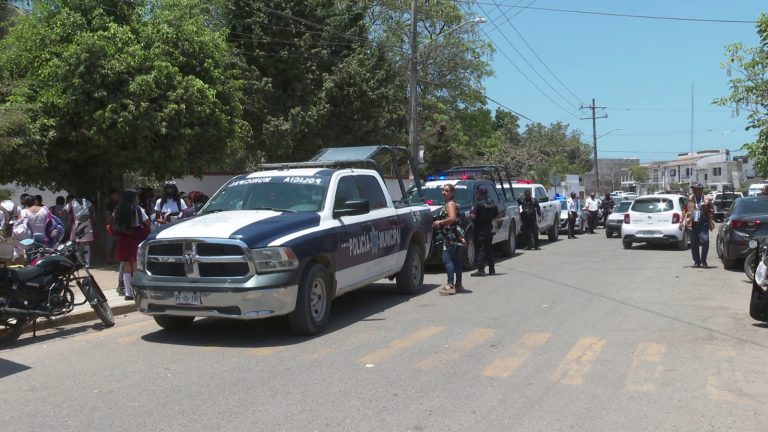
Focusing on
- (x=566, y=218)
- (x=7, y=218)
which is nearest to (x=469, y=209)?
(x=7, y=218)

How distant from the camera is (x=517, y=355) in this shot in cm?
727

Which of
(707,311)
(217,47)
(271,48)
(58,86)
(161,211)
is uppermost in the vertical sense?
(271,48)

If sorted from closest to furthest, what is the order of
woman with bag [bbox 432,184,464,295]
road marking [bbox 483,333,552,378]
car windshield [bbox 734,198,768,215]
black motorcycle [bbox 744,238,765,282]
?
road marking [bbox 483,333,552,378]
black motorcycle [bbox 744,238,765,282]
woman with bag [bbox 432,184,464,295]
car windshield [bbox 734,198,768,215]

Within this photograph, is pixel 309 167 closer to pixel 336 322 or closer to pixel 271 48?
pixel 336 322

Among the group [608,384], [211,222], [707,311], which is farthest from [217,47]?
[608,384]

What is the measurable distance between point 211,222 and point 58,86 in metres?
8.18

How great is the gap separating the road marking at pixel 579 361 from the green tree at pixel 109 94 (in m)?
9.83

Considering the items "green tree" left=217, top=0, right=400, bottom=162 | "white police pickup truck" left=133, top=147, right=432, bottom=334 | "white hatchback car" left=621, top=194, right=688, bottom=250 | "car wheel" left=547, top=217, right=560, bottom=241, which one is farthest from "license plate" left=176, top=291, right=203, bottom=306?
"green tree" left=217, top=0, right=400, bottom=162

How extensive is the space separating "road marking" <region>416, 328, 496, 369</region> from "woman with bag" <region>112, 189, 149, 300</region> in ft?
17.6

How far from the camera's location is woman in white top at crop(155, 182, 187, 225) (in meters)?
13.0

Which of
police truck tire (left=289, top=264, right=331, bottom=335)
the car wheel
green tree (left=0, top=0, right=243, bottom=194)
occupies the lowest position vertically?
the car wheel

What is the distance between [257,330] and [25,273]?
2.72m

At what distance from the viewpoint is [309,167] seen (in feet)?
34.3

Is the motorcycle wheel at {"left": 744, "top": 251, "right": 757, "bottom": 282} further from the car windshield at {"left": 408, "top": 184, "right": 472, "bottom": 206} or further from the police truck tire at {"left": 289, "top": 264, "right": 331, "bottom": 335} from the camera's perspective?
the police truck tire at {"left": 289, "top": 264, "right": 331, "bottom": 335}
